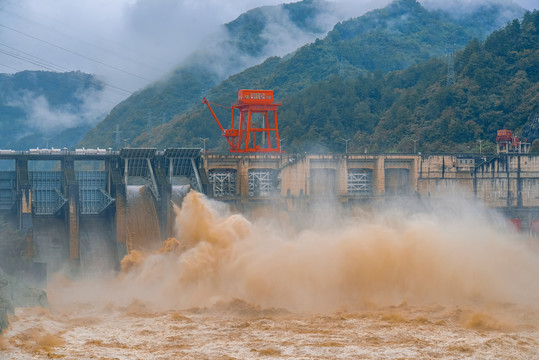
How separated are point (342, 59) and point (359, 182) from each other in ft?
298

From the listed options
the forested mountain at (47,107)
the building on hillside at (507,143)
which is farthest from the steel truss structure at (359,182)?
the forested mountain at (47,107)

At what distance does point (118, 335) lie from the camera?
41.5 meters

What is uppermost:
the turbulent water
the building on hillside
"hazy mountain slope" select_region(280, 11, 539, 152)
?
"hazy mountain slope" select_region(280, 11, 539, 152)

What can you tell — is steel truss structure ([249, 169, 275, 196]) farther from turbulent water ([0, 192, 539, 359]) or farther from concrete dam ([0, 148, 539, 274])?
turbulent water ([0, 192, 539, 359])

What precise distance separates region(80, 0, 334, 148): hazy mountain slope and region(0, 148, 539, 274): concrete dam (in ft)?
223

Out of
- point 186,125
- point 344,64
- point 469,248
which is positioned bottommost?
point 469,248

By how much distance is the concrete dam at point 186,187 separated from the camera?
58.3 m

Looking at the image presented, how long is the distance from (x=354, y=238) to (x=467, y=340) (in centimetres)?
1436

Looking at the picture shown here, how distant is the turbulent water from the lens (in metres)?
39.1

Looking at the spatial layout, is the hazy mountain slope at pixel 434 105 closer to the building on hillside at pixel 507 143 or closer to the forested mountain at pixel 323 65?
the building on hillside at pixel 507 143

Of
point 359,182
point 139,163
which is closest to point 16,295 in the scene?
point 139,163

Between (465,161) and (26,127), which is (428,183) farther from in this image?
(26,127)

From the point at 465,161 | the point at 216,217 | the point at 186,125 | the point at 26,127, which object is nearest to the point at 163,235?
the point at 216,217

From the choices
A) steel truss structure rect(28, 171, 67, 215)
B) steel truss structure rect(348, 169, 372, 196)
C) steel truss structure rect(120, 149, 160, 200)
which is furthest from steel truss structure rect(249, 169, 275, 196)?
steel truss structure rect(28, 171, 67, 215)
